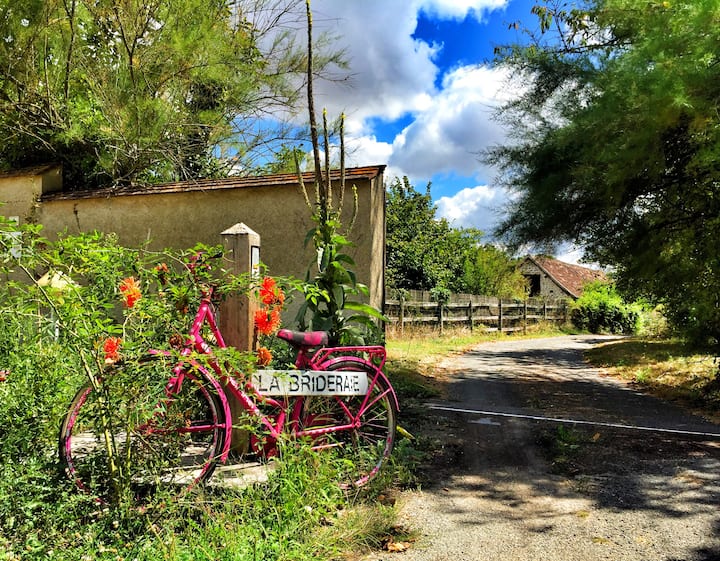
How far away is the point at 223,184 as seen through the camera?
8.95 metres

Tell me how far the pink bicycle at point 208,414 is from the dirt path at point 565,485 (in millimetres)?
599

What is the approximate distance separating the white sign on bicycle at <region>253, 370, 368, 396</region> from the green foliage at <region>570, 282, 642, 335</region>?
24.2 meters

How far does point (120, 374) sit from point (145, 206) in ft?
23.5

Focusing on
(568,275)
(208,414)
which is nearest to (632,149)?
(208,414)

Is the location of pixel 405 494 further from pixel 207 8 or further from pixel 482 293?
pixel 482 293

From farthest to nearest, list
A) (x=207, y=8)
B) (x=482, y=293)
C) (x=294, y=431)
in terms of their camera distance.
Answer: (x=482, y=293) < (x=207, y=8) < (x=294, y=431)

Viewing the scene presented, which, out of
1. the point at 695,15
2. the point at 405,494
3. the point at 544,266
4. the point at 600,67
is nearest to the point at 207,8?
the point at 600,67

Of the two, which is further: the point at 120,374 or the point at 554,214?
the point at 554,214

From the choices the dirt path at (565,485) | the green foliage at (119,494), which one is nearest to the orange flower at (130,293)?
the green foliage at (119,494)

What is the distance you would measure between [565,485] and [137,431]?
2827mm

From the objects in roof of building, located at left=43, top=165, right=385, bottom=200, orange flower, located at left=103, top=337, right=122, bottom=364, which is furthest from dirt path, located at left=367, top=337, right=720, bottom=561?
roof of building, located at left=43, top=165, right=385, bottom=200

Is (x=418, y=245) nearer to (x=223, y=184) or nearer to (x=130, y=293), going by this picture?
(x=223, y=184)

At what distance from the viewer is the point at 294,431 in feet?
11.4

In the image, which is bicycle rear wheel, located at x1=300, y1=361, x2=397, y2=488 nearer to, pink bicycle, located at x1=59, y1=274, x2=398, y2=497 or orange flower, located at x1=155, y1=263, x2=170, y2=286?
pink bicycle, located at x1=59, y1=274, x2=398, y2=497
